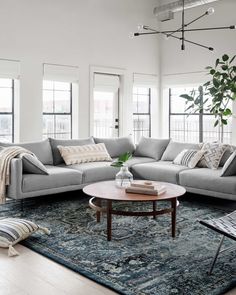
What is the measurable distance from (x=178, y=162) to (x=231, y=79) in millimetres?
1871

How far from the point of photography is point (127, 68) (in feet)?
26.3

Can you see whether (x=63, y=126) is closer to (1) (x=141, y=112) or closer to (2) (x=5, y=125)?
(2) (x=5, y=125)

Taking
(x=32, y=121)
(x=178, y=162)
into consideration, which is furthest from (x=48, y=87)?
(x=178, y=162)

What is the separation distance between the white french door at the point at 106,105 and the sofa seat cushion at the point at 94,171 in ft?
5.83

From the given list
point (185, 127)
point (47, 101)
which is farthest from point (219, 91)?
point (47, 101)

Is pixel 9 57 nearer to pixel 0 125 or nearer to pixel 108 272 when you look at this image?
pixel 0 125

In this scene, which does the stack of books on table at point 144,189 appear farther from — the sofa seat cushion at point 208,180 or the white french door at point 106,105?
the white french door at point 106,105

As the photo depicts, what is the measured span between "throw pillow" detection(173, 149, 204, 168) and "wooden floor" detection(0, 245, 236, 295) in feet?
10.1

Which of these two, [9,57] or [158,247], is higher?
[9,57]

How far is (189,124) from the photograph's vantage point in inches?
331

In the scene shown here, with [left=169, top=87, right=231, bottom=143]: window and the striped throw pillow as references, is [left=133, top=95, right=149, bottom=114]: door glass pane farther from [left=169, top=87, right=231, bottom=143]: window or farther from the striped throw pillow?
the striped throw pillow

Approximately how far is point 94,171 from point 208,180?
5.30 ft

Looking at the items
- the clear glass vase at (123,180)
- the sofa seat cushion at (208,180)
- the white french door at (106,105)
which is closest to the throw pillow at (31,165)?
the clear glass vase at (123,180)

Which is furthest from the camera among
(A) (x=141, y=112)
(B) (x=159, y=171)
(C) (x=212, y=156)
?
(A) (x=141, y=112)
